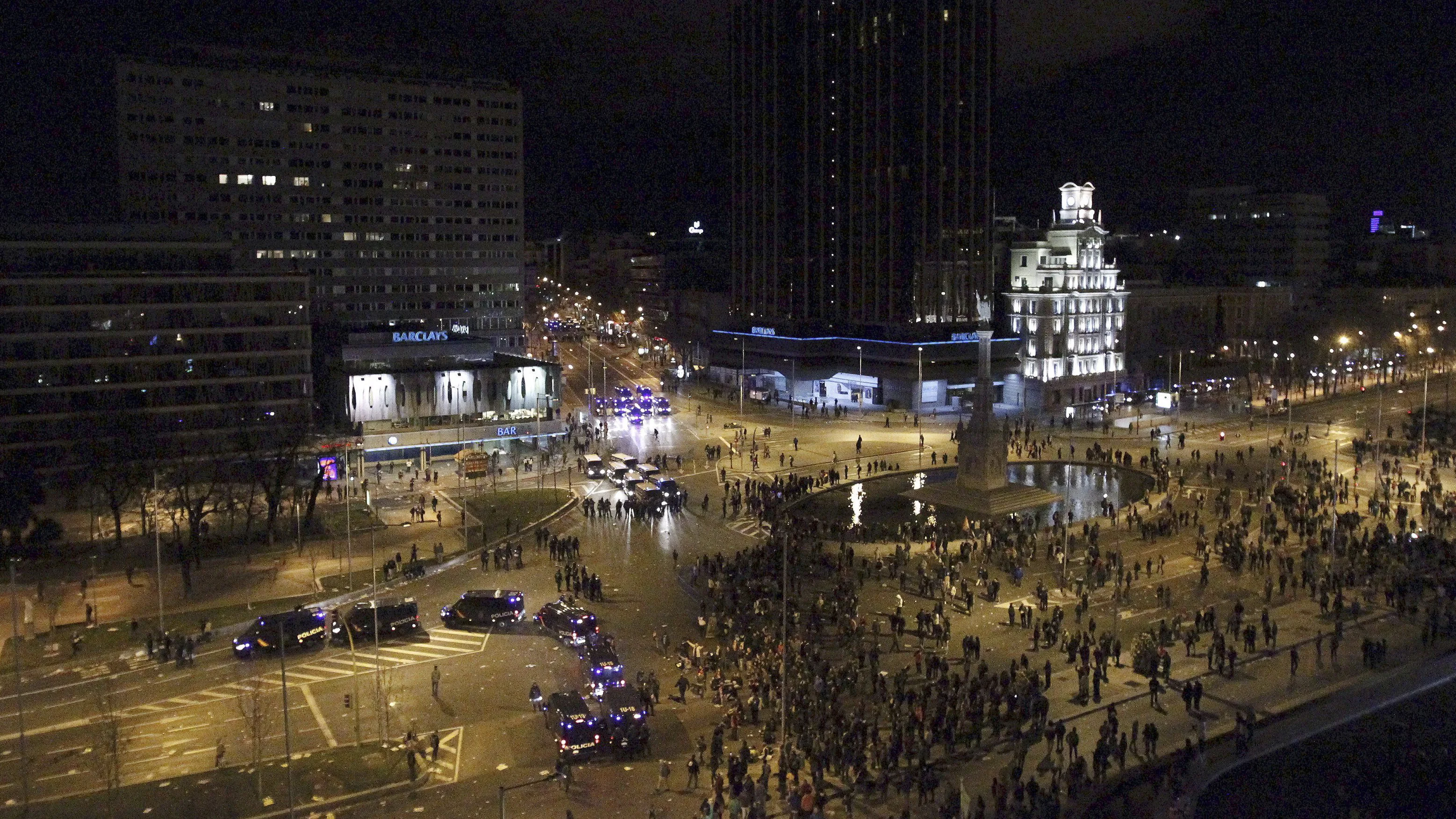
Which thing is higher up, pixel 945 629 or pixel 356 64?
pixel 356 64

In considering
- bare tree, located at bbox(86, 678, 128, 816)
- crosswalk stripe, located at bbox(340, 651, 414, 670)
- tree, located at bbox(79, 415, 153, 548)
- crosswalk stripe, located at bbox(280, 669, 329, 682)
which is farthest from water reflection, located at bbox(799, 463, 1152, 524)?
bare tree, located at bbox(86, 678, 128, 816)

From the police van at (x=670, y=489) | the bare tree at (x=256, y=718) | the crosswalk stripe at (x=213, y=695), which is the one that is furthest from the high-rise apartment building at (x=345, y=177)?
the bare tree at (x=256, y=718)

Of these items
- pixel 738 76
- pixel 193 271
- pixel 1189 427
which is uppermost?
pixel 738 76

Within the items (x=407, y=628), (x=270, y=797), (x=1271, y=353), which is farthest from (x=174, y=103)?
(x=1271, y=353)

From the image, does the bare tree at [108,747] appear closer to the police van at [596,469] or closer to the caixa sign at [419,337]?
the police van at [596,469]

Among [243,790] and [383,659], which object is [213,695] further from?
[243,790]

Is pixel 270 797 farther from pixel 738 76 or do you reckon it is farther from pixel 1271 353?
pixel 1271 353

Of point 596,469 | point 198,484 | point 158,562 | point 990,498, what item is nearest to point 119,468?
point 198,484
